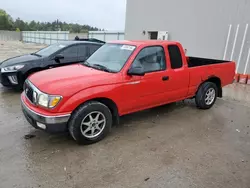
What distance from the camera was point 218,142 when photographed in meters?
3.71

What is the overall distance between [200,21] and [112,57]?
28.0ft

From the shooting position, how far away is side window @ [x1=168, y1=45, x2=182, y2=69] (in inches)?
171

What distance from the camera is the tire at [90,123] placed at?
3207 mm

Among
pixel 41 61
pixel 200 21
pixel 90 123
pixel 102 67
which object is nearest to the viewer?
pixel 90 123

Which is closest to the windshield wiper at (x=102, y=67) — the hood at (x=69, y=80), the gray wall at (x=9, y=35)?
the hood at (x=69, y=80)

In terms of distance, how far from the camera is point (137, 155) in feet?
10.6

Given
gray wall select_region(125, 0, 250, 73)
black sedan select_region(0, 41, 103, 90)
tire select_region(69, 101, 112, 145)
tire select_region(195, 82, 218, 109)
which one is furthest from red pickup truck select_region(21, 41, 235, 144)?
gray wall select_region(125, 0, 250, 73)

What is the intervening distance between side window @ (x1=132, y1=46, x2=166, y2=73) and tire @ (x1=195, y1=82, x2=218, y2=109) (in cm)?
150

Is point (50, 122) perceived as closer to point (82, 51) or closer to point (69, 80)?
point (69, 80)

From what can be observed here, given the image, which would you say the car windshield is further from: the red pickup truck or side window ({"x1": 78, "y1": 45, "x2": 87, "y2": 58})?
side window ({"x1": 78, "y1": 45, "x2": 87, "y2": 58})

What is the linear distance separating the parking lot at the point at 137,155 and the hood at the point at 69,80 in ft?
3.21

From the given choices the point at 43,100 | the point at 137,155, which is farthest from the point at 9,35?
the point at 137,155

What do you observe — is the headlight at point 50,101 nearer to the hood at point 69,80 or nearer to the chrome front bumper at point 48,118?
the hood at point 69,80

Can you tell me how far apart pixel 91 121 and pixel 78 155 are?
0.57m
